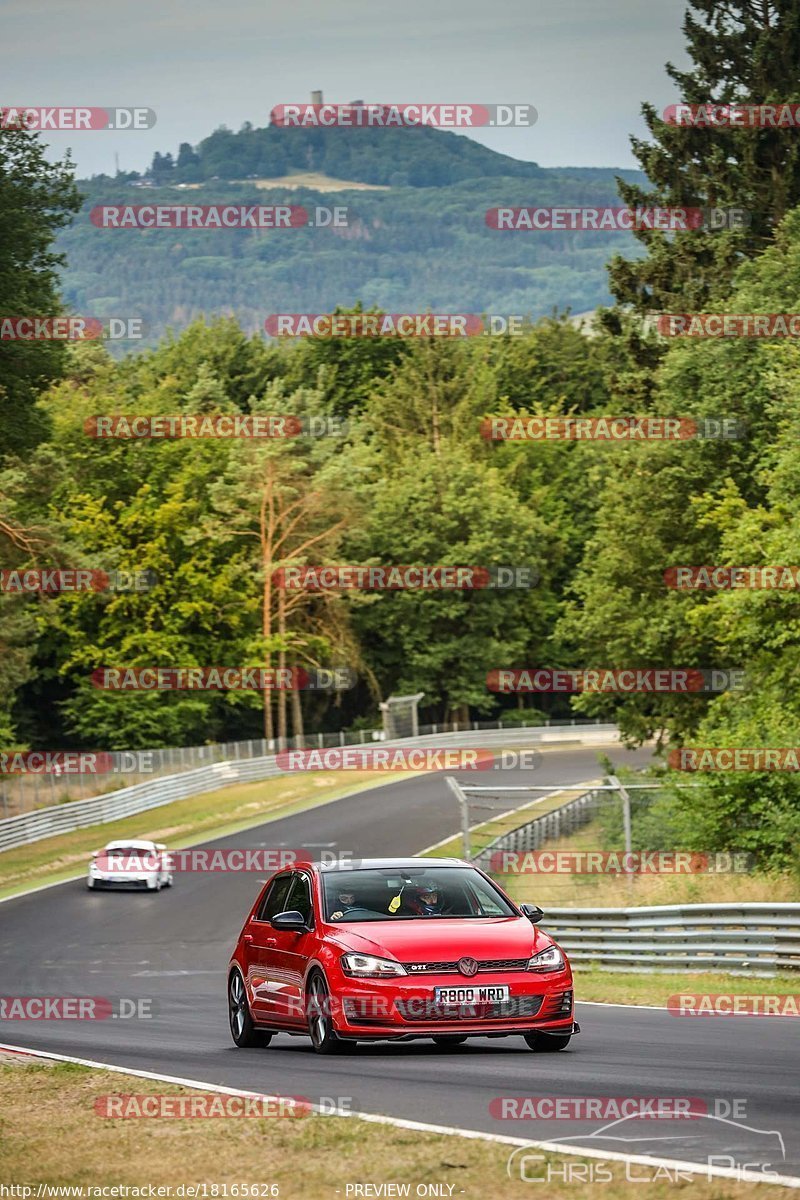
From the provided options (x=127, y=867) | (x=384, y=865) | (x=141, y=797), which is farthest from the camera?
(x=141, y=797)

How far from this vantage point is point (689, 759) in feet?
107

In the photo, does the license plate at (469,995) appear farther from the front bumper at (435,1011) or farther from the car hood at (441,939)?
the car hood at (441,939)

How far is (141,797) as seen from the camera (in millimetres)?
65875

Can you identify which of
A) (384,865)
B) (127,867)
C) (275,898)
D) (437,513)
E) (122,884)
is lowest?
(122,884)

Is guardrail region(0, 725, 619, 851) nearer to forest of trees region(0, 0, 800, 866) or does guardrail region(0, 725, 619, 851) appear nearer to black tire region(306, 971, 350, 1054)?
forest of trees region(0, 0, 800, 866)

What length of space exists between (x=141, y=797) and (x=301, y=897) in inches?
2067

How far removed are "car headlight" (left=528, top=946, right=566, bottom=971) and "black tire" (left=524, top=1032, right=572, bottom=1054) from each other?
0.49 meters

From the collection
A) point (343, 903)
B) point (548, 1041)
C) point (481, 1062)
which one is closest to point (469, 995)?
point (481, 1062)

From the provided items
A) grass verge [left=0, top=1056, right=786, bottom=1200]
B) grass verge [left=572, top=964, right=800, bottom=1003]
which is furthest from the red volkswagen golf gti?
grass verge [left=572, top=964, right=800, bottom=1003]

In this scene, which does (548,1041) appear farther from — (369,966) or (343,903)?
(343,903)

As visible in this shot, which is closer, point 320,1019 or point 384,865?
point 320,1019

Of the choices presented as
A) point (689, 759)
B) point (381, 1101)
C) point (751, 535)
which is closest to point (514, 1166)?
point (381, 1101)

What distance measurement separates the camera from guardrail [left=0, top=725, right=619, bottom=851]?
187 ft

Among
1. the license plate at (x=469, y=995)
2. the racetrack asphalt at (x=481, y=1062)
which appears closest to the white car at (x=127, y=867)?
the racetrack asphalt at (x=481, y=1062)
